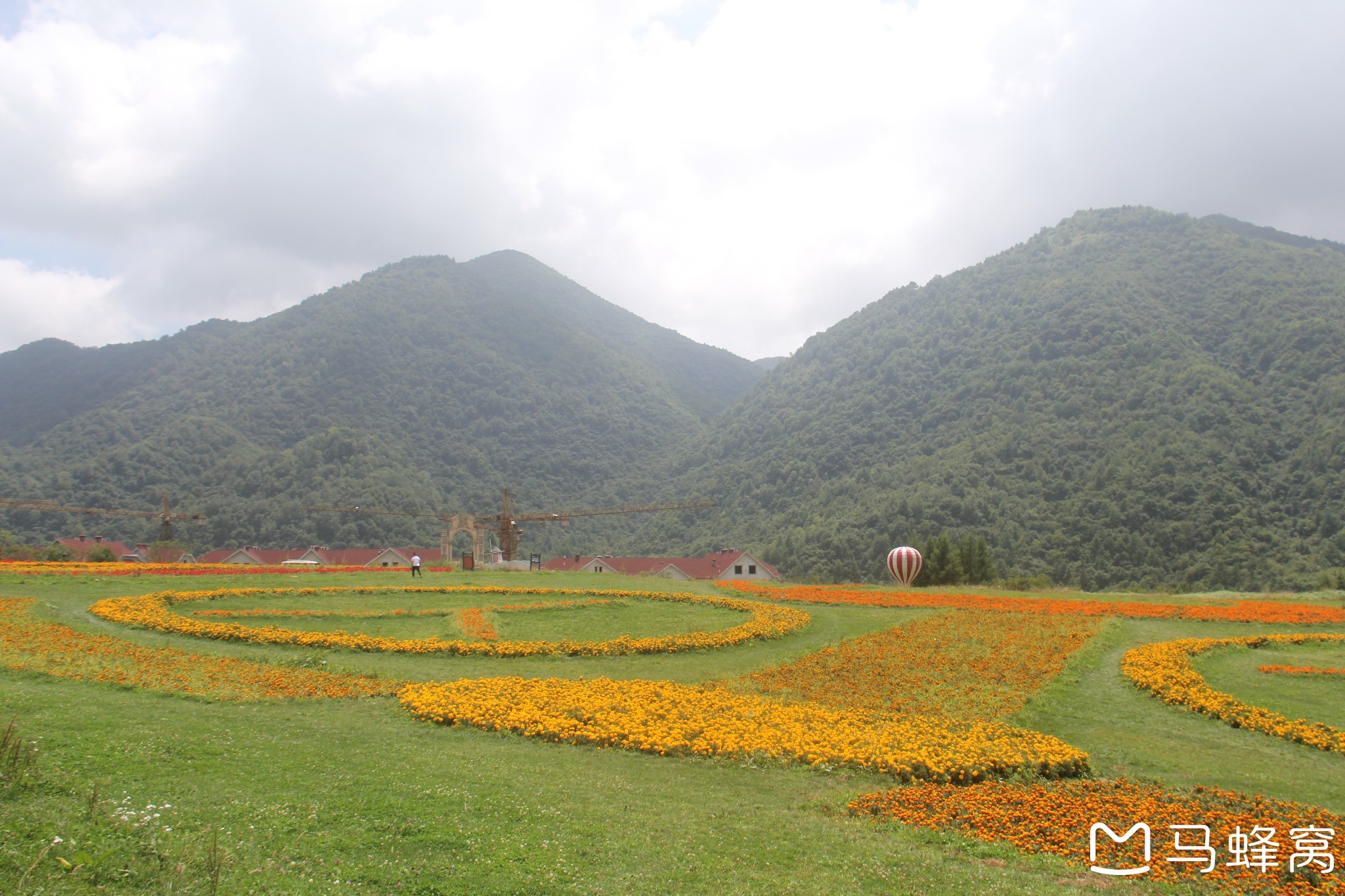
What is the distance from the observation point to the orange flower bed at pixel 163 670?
12.9 meters

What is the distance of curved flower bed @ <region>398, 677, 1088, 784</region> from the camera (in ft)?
35.1

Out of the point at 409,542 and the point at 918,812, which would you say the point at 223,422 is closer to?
the point at 409,542

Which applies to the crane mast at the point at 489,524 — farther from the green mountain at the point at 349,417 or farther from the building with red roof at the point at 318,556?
the green mountain at the point at 349,417

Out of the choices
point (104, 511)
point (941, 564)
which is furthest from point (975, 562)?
point (104, 511)

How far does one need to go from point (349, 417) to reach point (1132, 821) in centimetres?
12582

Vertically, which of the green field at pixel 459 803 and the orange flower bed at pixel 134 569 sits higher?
the orange flower bed at pixel 134 569

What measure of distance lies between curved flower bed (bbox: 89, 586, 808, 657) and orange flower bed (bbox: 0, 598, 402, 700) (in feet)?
7.19

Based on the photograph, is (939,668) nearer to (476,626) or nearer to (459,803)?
(476,626)

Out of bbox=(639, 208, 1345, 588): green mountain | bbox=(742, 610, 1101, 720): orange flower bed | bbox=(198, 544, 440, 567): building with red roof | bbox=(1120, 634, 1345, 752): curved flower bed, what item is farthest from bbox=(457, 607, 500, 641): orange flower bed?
bbox=(639, 208, 1345, 588): green mountain

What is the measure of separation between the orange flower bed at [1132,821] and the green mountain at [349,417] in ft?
306

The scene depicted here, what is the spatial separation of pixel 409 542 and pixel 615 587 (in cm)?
7710

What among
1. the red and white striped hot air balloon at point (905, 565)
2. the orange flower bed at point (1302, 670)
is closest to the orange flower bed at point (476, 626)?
the orange flower bed at point (1302, 670)

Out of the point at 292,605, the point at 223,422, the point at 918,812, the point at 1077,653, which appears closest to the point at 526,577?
the point at 292,605

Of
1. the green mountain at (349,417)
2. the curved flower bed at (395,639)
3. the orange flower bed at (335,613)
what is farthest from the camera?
the green mountain at (349,417)
